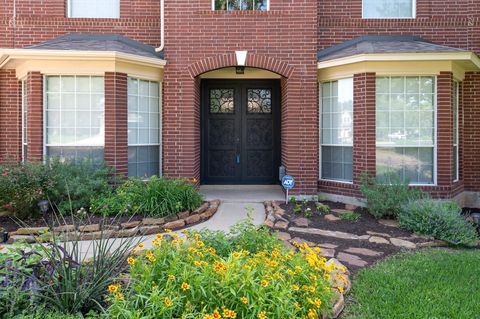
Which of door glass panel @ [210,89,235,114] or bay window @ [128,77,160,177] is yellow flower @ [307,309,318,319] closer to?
bay window @ [128,77,160,177]

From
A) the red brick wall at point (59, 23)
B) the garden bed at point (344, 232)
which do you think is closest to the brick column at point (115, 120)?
the red brick wall at point (59, 23)

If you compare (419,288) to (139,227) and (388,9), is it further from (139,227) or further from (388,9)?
(388,9)

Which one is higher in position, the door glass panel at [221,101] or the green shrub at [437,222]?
the door glass panel at [221,101]

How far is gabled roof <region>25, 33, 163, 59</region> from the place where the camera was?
7.87m

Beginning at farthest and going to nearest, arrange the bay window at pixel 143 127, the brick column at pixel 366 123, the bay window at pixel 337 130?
1. the bay window at pixel 337 130
2. the bay window at pixel 143 127
3. the brick column at pixel 366 123

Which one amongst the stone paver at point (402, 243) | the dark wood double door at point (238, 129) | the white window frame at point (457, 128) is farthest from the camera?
the dark wood double door at point (238, 129)

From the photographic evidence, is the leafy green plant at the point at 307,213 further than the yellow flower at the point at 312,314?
Yes

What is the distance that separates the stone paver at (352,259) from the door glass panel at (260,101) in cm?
554

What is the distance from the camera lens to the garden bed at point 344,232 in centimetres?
546

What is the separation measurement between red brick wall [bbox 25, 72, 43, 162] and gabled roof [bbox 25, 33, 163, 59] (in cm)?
68

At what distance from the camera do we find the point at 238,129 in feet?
33.4

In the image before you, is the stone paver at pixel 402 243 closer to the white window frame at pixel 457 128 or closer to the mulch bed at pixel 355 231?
the mulch bed at pixel 355 231

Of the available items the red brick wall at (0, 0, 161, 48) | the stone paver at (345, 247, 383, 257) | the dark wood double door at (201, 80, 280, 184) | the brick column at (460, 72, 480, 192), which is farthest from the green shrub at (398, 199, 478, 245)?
the red brick wall at (0, 0, 161, 48)

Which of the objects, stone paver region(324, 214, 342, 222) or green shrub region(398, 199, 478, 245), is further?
stone paver region(324, 214, 342, 222)
